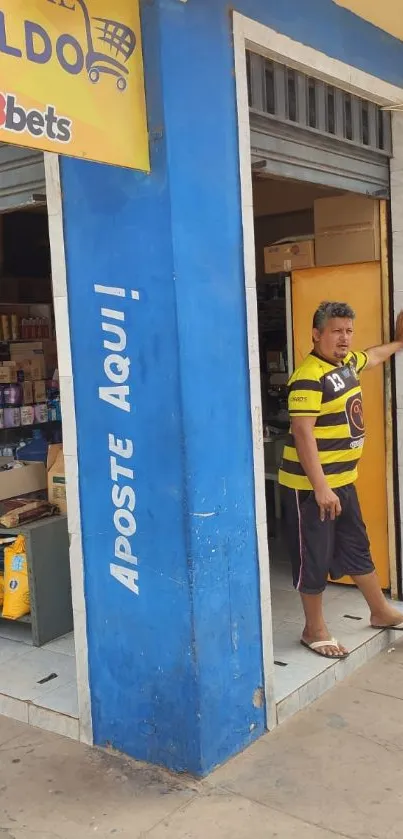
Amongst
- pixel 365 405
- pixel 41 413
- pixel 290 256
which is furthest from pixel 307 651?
pixel 41 413

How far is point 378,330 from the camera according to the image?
470cm

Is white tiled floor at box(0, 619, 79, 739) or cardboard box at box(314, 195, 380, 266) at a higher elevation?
cardboard box at box(314, 195, 380, 266)

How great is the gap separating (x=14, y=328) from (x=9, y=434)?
1084 millimetres

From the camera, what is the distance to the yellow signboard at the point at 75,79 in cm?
236

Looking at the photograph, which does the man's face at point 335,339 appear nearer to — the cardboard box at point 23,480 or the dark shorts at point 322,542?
the dark shorts at point 322,542

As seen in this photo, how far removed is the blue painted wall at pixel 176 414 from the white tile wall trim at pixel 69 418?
4 cm

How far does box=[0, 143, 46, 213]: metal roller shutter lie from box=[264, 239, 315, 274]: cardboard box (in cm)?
190

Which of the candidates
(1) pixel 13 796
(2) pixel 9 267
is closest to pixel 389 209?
(1) pixel 13 796

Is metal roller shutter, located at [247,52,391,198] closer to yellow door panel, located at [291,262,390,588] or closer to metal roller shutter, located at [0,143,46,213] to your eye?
yellow door panel, located at [291,262,390,588]

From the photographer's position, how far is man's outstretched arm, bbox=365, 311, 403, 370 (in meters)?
4.32

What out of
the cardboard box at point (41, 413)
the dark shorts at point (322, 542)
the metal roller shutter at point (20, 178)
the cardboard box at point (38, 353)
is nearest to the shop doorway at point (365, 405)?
the dark shorts at point (322, 542)

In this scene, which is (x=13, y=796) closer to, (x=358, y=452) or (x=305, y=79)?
(x=358, y=452)

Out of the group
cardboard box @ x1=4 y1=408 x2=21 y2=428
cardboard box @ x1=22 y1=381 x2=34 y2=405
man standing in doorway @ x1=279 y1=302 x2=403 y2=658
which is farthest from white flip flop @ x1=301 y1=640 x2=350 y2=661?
cardboard box @ x1=22 y1=381 x2=34 y2=405

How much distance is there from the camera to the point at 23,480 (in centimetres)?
524
